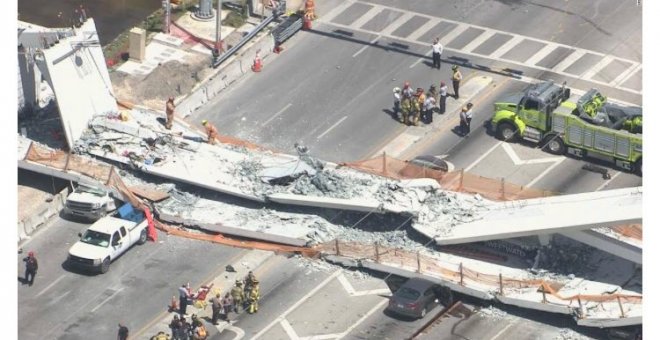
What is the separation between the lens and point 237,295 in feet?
244

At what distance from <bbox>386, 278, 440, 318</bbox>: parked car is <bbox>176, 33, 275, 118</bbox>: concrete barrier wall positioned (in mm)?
18544

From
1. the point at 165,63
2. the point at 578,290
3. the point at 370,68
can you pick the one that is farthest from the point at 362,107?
the point at 578,290

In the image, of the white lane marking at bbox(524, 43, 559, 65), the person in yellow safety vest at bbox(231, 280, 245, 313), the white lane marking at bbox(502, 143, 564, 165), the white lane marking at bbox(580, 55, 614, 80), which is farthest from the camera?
the white lane marking at bbox(524, 43, 559, 65)

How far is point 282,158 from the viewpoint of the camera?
82.1 metres

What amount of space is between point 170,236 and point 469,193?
12725 mm

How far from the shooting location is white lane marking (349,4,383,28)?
94.9 m

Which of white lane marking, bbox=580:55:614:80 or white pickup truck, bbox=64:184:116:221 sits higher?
white lane marking, bbox=580:55:614:80

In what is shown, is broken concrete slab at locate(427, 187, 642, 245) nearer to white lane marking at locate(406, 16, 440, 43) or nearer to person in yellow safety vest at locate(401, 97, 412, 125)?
person in yellow safety vest at locate(401, 97, 412, 125)

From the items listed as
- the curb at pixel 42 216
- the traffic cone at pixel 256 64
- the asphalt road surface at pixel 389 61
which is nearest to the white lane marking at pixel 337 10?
the asphalt road surface at pixel 389 61

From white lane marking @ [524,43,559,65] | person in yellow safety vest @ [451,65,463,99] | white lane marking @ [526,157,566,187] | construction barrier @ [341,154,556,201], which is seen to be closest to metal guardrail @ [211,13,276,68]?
person in yellow safety vest @ [451,65,463,99]

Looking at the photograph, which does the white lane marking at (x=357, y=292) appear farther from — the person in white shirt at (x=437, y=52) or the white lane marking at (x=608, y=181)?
Result: the person in white shirt at (x=437, y=52)

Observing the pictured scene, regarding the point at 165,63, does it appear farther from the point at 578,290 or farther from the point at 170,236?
the point at 578,290

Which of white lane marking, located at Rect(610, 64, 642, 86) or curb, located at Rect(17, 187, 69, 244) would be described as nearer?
curb, located at Rect(17, 187, 69, 244)

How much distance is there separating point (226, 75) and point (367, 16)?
902 centimetres
